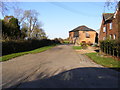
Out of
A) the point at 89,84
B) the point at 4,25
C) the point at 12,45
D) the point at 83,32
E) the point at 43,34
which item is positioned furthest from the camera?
the point at 43,34

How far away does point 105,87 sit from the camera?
15.1 ft

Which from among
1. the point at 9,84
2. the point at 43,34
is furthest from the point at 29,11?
the point at 9,84

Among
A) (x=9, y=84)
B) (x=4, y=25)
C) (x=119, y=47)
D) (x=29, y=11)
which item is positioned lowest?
(x=9, y=84)

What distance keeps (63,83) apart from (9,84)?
220cm

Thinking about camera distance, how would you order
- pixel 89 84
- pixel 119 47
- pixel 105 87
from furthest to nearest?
pixel 119 47, pixel 89 84, pixel 105 87

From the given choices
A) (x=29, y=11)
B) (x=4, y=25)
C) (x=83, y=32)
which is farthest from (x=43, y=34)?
(x=4, y=25)

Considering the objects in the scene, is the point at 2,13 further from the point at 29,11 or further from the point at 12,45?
the point at 29,11

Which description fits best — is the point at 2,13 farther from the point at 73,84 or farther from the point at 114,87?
the point at 114,87

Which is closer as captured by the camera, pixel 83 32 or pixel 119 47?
pixel 119 47

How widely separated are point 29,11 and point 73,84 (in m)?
49.3

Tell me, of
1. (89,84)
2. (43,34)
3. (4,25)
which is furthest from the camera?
(43,34)

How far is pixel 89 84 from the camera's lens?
491 centimetres

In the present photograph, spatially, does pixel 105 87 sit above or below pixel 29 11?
below

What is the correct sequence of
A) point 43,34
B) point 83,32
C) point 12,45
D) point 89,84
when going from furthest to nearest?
1. point 43,34
2. point 83,32
3. point 12,45
4. point 89,84
